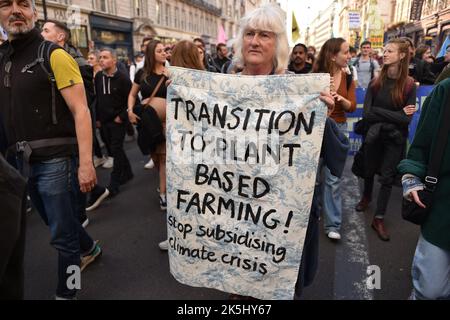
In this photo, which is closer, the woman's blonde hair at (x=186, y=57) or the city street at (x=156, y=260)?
the city street at (x=156, y=260)

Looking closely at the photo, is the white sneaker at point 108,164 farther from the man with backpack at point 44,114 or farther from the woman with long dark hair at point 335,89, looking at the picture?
the woman with long dark hair at point 335,89

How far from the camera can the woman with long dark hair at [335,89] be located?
3.42m

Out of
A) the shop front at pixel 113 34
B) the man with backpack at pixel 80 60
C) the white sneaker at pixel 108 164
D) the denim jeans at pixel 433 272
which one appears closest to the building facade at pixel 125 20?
the shop front at pixel 113 34

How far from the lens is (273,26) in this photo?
1.97m

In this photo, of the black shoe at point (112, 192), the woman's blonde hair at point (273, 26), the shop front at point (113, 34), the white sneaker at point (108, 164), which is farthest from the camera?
the shop front at point (113, 34)

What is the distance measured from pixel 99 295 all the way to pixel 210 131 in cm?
174

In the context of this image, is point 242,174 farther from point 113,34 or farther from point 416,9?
point 416,9

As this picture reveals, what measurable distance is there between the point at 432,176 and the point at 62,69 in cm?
221

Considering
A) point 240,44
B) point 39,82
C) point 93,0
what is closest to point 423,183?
point 240,44

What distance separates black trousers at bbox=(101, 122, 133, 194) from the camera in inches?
189

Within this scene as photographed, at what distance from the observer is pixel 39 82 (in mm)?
2170

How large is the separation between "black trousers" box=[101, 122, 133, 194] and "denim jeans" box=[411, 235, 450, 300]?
12.9ft

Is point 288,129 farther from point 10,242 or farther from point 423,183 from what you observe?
point 10,242

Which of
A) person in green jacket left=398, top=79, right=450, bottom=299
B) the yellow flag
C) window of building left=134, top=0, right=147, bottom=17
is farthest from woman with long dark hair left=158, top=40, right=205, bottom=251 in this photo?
window of building left=134, top=0, right=147, bottom=17
